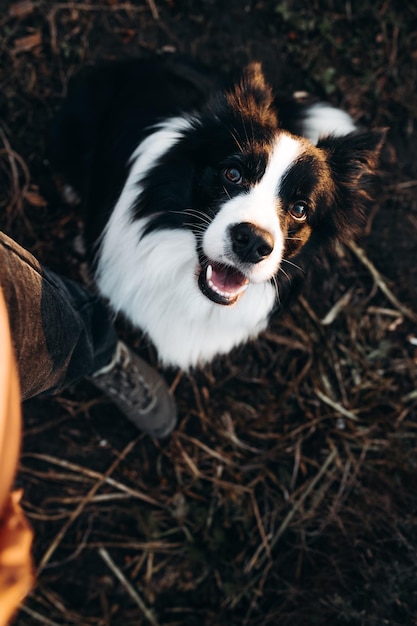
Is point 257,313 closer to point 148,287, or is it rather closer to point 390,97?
point 148,287

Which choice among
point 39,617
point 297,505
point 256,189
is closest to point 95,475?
point 39,617

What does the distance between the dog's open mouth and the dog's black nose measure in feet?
0.53

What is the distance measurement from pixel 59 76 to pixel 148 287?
4.45ft

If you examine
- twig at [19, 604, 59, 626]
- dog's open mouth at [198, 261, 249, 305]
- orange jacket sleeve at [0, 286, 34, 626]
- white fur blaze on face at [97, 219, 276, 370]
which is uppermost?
orange jacket sleeve at [0, 286, 34, 626]

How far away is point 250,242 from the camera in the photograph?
1588 millimetres

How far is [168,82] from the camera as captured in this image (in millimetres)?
2160

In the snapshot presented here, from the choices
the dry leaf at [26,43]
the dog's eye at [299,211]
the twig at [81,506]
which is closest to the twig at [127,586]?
the twig at [81,506]

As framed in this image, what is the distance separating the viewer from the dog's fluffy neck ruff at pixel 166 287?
191 centimetres

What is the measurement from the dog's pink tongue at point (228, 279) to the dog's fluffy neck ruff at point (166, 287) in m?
0.12

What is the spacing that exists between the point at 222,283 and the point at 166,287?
1.00ft

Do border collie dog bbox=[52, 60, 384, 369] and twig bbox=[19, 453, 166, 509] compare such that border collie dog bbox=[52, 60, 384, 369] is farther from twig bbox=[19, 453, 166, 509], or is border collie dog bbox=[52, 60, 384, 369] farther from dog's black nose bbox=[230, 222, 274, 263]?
twig bbox=[19, 453, 166, 509]

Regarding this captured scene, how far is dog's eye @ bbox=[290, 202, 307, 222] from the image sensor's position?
1.79 metres

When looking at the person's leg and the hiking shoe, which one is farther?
the hiking shoe

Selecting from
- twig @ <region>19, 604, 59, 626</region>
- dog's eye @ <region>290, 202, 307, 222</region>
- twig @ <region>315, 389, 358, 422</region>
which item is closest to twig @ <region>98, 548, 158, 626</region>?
twig @ <region>19, 604, 59, 626</region>
